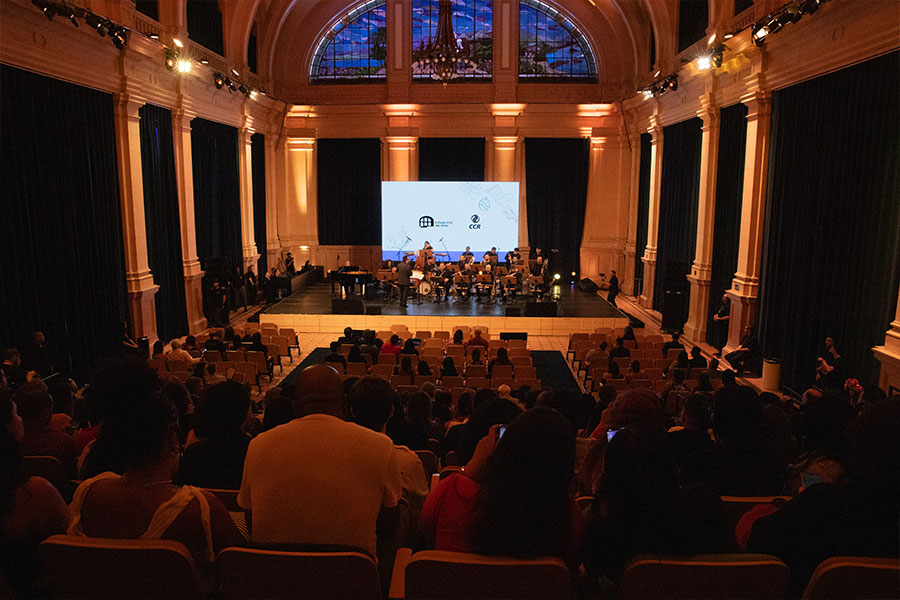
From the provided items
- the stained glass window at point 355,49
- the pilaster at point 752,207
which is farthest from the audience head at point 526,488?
the stained glass window at point 355,49

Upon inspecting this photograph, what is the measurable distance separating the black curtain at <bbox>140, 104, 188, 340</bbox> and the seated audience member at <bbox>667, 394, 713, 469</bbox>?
425 inches

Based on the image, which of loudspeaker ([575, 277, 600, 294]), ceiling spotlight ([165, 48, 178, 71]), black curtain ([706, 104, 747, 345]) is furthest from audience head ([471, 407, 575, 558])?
loudspeaker ([575, 277, 600, 294])

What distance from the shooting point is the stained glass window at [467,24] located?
18797mm

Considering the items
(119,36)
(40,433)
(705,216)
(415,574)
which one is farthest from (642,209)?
(415,574)

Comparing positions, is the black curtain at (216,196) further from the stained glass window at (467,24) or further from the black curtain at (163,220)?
the stained glass window at (467,24)

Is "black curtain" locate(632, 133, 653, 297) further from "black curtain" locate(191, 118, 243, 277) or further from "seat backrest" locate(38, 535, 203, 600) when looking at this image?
"seat backrest" locate(38, 535, 203, 600)

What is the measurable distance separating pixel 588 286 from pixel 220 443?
16168 mm

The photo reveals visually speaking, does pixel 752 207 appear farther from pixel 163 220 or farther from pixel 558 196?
pixel 163 220

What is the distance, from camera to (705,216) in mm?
12727

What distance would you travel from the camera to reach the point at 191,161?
44.1 ft

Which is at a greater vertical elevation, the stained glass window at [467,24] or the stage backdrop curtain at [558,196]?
the stained glass window at [467,24]

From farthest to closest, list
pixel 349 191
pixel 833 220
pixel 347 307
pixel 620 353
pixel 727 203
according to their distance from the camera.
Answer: pixel 349 191, pixel 347 307, pixel 727 203, pixel 620 353, pixel 833 220

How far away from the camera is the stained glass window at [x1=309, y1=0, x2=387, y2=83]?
63.0 ft

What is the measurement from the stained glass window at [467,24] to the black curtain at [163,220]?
9.07 m
